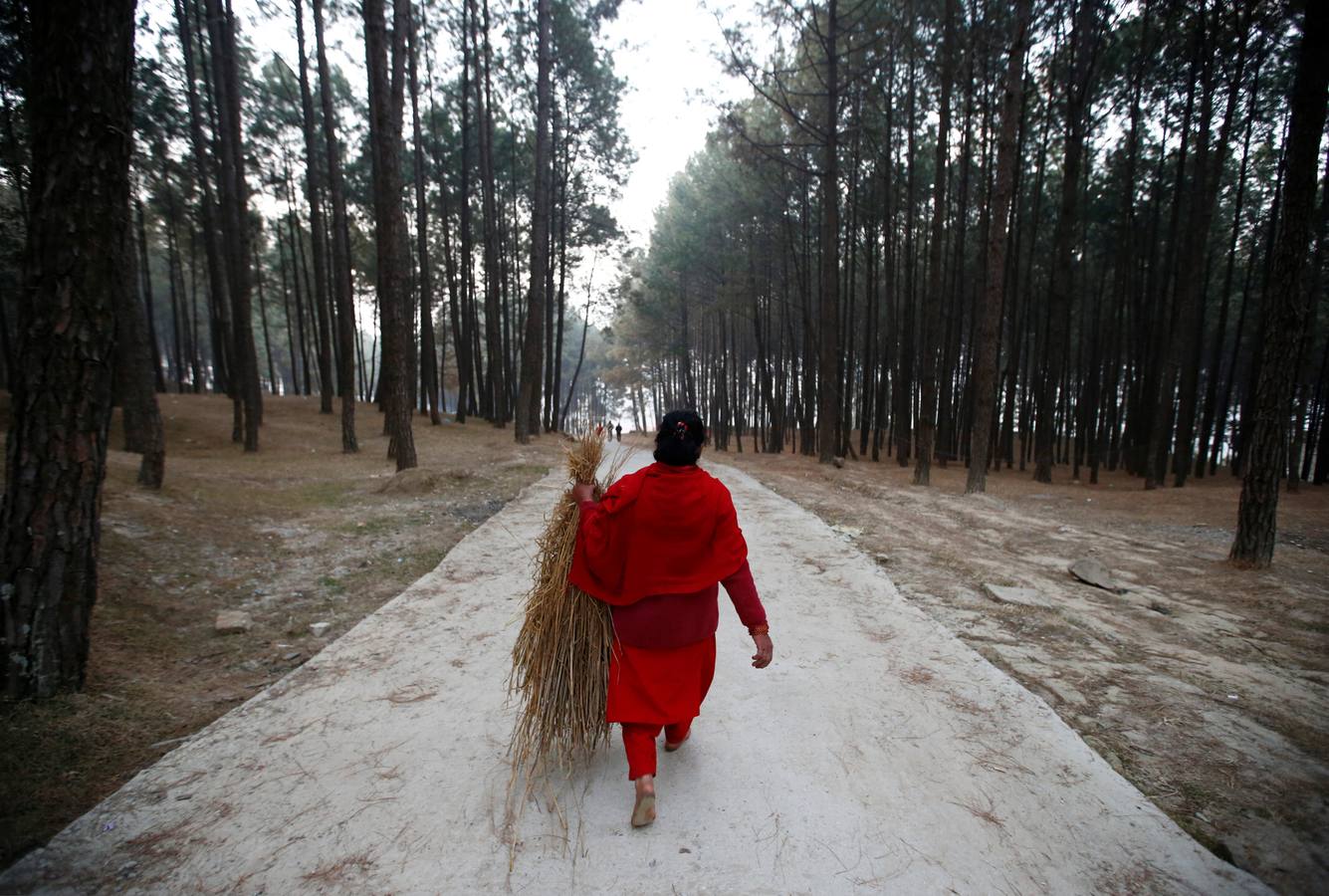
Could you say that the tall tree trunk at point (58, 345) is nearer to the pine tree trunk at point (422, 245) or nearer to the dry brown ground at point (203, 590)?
the dry brown ground at point (203, 590)

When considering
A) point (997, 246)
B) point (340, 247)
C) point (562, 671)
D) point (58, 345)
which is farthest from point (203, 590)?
point (340, 247)

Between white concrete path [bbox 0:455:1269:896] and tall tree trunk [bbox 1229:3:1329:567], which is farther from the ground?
tall tree trunk [bbox 1229:3:1329:567]

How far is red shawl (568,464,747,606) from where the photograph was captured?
2.44 meters

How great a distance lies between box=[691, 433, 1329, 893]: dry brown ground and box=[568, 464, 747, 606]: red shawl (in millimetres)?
2053

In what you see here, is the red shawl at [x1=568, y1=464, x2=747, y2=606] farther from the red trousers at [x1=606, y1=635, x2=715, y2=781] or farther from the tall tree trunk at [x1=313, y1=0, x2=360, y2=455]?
the tall tree trunk at [x1=313, y1=0, x2=360, y2=455]

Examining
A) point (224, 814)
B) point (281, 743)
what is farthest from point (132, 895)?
point (281, 743)

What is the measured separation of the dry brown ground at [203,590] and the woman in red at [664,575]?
219 centimetres

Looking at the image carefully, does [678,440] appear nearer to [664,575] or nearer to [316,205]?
[664,575]

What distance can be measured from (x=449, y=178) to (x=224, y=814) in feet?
82.2

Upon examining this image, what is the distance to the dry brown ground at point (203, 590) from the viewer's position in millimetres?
2561

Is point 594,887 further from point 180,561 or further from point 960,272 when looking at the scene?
point 960,272

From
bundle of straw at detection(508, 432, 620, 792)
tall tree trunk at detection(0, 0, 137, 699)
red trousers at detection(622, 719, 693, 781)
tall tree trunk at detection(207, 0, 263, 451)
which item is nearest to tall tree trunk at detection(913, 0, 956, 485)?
bundle of straw at detection(508, 432, 620, 792)

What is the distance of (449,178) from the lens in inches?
905

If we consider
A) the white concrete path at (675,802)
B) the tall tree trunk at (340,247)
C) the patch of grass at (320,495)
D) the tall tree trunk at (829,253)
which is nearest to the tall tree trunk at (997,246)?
the tall tree trunk at (829,253)
